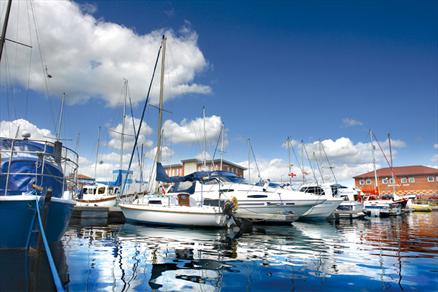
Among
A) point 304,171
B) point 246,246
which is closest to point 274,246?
point 246,246

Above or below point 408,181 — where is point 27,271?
below

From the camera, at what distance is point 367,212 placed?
39.4 meters

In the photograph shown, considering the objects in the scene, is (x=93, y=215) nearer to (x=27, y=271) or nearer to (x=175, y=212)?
(x=175, y=212)

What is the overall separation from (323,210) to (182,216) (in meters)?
16.9

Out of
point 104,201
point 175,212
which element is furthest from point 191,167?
point 175,212

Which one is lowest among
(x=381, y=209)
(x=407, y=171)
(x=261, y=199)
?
(x=381, y=209)

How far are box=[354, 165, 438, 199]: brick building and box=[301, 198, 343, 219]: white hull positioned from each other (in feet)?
170

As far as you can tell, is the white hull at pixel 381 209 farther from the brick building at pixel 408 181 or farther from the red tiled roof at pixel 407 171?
the red tiled roof at pixel 407 171

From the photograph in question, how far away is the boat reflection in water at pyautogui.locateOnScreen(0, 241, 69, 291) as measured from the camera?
6448mm

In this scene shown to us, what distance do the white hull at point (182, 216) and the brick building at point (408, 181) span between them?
6815cm

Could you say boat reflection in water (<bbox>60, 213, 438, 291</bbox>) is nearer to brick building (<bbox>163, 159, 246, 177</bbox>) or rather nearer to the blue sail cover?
the blue sail cover

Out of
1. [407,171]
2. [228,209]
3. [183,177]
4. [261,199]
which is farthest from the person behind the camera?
[407,171]

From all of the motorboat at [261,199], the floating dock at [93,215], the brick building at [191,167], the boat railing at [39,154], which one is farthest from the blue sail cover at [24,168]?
the brick building at [191,167]

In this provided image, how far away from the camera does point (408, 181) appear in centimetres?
7944
